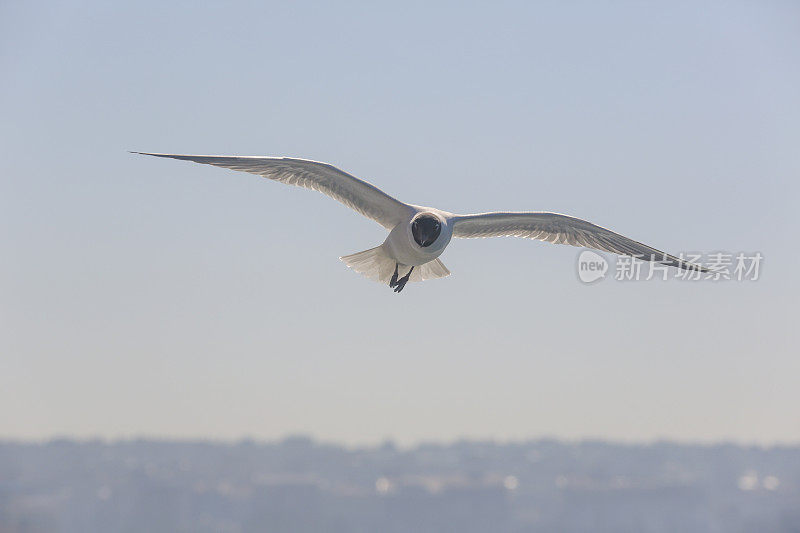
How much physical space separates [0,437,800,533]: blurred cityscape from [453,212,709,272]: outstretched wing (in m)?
68.3

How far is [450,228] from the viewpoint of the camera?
2062 centimetres

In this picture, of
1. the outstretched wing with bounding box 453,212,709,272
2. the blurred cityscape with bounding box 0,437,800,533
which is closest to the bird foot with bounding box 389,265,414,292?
the outstretched wing with bounding box 453,212,709,272

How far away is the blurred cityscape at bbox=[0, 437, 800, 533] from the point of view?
90.2 meters

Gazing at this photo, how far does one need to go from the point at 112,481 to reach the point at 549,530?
144ft

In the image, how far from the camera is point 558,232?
75.5 ft

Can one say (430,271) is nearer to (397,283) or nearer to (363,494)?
(397,283)

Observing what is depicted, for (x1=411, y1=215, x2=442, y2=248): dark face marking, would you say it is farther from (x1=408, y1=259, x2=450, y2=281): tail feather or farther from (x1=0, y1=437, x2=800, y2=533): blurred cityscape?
(x1=0, y1=437, x2=800, y2=533): blurred cityscape

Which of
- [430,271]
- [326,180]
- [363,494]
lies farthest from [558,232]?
[363,494]

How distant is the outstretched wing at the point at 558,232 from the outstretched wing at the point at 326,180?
1664 mm

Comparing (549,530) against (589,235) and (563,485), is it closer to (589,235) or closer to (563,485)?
(563,485)

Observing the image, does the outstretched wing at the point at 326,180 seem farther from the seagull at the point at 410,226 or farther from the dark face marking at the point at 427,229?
the dark face marking at the point at 427,229

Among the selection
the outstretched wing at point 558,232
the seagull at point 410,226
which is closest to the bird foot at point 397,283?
the seagull at point 410,226

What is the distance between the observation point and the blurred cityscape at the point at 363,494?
90.2 metres

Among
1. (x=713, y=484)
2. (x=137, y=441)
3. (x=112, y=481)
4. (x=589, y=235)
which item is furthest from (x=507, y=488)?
(x=589, y=235)
